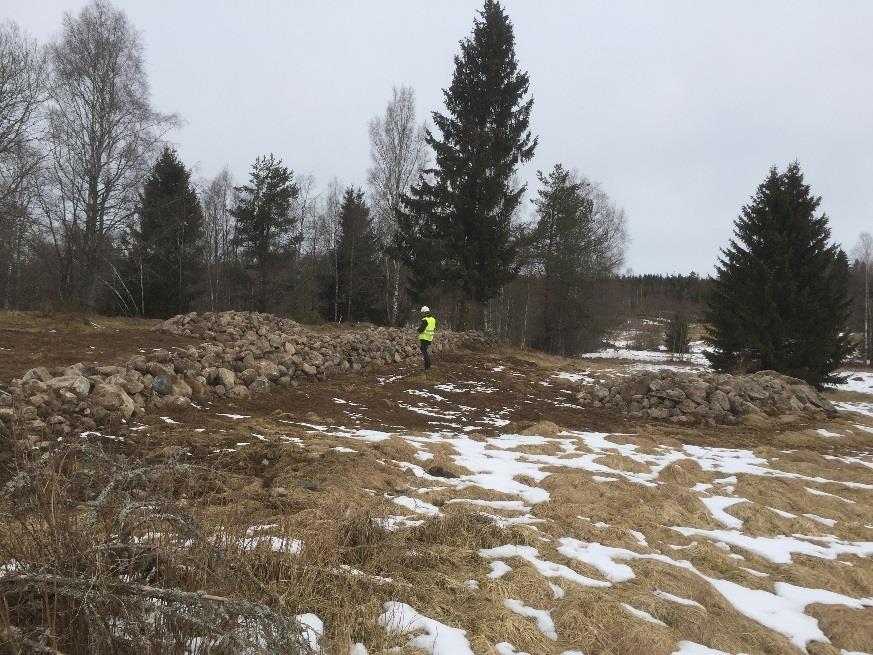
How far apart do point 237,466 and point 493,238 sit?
637 inches

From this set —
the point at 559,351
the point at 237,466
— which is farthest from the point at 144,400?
the point at 559,351

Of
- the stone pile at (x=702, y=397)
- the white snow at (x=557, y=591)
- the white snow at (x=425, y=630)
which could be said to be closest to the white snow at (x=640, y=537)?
the white snow at (x=557, y=591)

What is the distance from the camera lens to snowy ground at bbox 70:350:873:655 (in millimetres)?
2314

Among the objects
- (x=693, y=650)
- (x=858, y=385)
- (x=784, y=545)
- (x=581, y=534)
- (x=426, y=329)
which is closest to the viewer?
(x=693, y=650)

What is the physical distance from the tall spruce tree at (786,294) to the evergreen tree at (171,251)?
74.0ft

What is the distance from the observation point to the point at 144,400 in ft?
19.7

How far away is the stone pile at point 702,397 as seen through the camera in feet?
30.5

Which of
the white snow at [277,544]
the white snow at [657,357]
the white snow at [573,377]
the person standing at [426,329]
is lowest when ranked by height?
the white snow at [657,357]

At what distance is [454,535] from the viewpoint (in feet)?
10.4

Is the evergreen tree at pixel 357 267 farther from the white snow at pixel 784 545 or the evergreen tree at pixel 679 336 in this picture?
the evergreen tree at pixel 679 336

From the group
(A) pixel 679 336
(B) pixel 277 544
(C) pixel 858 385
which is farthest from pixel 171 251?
(A) pixel 679 336

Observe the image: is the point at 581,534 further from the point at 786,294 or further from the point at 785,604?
the point at 786,294

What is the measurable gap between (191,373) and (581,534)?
19.9ft

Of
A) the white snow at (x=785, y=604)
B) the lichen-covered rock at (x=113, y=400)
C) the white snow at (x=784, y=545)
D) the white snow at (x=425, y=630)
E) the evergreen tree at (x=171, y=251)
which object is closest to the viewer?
the white snow at (x=425, y=630)
